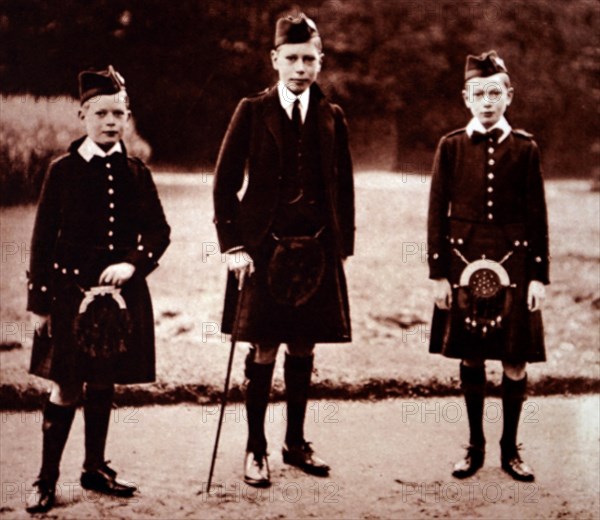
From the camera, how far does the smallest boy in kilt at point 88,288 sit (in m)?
3.47

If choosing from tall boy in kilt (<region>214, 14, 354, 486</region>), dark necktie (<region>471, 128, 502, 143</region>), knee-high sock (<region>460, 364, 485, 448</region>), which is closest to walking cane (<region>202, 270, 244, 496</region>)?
tall boy in kilt (<region>214, 14, 354, 486</region>)

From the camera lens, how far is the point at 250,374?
11.6 feet

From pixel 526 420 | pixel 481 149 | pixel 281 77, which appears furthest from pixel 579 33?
pixel 526 420

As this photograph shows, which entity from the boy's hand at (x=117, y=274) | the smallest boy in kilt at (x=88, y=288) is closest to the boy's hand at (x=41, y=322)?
the smallest boy in kilt at (x=88, y=288)

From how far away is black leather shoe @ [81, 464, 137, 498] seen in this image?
11.5 feet

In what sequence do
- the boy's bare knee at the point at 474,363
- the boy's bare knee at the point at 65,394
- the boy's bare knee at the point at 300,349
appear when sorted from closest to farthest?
1. the boy's bare knee at the point at 65,394
2. the boy's bare knee at the point at 300,349
3. the boy's bare knee at the point at 474,363

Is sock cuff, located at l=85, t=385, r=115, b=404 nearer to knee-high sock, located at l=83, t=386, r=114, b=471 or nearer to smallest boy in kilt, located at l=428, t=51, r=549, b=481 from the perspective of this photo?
knee-high sock, located at l=83, t=386, r=114, b=471

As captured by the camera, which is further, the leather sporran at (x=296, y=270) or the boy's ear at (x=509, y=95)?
the boy's ear at (x=509, y=95)

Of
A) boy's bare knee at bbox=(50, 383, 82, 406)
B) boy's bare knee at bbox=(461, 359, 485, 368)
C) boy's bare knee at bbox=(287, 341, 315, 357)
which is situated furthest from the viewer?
boy's bare knee at bbox=(461, 359, 485, 368)

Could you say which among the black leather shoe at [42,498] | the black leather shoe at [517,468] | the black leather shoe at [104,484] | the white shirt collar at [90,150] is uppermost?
the white shirt collar at [90,150]

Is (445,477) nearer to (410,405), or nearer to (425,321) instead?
(410,405)

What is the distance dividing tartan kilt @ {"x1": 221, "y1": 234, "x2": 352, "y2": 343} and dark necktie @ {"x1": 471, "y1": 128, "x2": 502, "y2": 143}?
726 millimetres

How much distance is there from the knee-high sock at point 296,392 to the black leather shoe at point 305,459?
23 millimetres

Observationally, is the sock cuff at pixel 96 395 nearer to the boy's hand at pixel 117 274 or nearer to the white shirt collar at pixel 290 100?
the boy's hand at pixel 117 274
